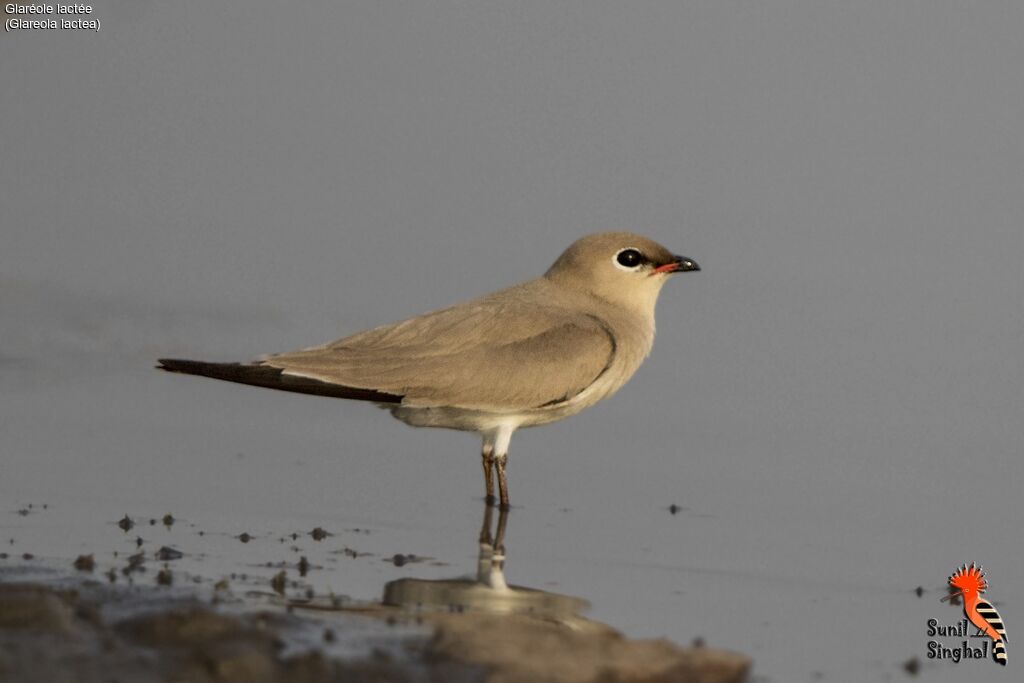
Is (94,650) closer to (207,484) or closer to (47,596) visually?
(47,596)

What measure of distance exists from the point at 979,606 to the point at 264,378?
Answer: 3398 millimetres

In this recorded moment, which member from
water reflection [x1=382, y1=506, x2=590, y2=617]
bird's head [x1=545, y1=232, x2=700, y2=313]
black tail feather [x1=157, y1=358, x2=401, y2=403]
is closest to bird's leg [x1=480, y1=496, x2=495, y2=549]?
water reflection [x1=382, y1=506, x2=590, y2=617]

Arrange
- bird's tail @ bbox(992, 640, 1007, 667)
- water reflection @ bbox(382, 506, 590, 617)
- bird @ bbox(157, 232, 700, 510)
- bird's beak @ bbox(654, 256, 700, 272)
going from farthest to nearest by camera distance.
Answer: bird's beak @ bbox(654, 256, 700, 272) → bird @ bbox(157, 232, 700, 510) → bird's tail @ bbox(992, 640, 1007, 667) → water reflection @ bbox(382, 506, 590, 617)

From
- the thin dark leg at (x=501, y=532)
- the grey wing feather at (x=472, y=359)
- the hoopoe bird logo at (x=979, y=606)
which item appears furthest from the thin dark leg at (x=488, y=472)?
the hoopoe bird logo at (x=979, y=606)

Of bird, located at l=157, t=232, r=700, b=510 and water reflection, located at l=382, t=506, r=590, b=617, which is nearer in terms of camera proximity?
water reflection, located at l=382, t=506, r=590, b=617

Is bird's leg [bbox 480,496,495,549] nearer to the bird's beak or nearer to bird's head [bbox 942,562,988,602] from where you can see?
the bird's beak

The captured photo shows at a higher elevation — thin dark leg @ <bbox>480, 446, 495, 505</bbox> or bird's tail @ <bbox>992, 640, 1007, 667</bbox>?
thin dark leg @ <bbox>480, 446, 495, 505</bbox>

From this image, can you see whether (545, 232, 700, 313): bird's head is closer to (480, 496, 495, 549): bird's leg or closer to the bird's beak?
the bird's beak

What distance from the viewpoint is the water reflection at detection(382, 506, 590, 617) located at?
20.6 ft

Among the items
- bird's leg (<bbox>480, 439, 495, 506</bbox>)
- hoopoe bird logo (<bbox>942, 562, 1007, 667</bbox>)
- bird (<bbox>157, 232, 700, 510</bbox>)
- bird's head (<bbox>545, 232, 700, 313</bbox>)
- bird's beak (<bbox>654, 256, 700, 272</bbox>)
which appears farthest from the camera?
bird's beak (<bbox>654, 256, 700, 272</bbox>)

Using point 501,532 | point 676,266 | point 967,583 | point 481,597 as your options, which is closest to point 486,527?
point 501,532

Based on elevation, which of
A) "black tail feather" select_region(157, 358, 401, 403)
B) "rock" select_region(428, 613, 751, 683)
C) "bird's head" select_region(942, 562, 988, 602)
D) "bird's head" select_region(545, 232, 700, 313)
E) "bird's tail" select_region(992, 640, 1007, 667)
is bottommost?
"rock" select_region(428, 613, 751, 683)

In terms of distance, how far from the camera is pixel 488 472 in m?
8.45

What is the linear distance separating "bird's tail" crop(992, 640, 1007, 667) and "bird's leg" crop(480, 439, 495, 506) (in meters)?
2.71
